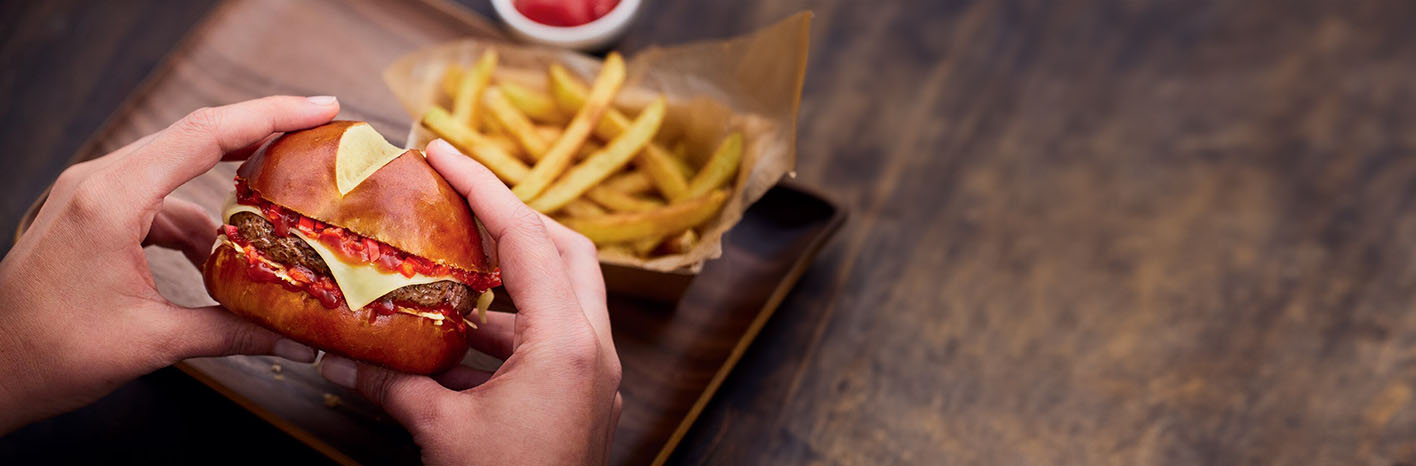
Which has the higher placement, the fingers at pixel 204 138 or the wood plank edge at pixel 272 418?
the fingers at pixel 204 138

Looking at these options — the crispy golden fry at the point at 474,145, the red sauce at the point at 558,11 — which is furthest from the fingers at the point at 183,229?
the red sauce at the point at 558,11

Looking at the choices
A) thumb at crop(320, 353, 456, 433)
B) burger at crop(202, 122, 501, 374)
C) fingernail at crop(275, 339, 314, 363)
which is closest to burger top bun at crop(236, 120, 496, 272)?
burger at crop(202, 122, 501, 374)

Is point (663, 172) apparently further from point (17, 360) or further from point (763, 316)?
point (17, 360)

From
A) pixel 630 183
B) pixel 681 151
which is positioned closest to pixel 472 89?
pixel 630 183

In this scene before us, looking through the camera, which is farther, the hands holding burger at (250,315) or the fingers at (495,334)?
the fingers at (495,334)

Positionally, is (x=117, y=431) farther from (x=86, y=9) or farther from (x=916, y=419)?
(x=916, y=419)

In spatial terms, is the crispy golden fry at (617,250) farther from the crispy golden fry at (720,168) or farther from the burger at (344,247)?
the burger at (344,247)

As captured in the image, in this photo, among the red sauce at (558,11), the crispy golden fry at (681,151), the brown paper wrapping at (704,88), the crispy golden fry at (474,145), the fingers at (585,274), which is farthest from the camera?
the red sauce at (558,11)

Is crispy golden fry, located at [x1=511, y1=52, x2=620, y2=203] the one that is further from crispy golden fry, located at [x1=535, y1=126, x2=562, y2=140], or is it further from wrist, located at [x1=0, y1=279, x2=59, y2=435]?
wrist, located at [x1=0, y1=279, x2=59, y2=435]
